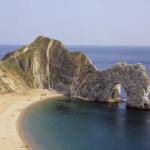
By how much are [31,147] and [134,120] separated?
1395 inches

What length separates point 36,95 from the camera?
129500mm

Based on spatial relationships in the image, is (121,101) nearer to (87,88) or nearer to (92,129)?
(87,88)

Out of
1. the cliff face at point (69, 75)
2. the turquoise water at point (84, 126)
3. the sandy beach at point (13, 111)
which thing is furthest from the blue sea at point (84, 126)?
the cliff face at point (69, 75)

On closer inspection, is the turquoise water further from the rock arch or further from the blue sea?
the rock arch

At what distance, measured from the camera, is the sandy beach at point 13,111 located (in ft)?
243

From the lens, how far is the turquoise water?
247ft

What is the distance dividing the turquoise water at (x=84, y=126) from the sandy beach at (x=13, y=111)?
2590 mm

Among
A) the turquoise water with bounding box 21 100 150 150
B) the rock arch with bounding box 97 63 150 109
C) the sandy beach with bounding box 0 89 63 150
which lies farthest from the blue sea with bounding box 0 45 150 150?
the rock arch with bounding box 97 63 150 109

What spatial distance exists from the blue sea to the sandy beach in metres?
2.20

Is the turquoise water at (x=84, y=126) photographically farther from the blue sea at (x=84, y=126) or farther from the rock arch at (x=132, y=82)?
the rock arch at (x=132, y=82)

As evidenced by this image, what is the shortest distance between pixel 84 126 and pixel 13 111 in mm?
23293

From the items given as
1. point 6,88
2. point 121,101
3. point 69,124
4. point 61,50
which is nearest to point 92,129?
point 69,124

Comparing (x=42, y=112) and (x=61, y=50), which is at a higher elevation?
(x=61, y=50)

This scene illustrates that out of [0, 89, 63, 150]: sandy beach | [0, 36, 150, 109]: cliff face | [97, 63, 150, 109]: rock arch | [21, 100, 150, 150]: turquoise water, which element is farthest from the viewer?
[0, 36, 150, 109]: cliff face
